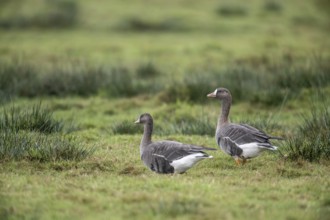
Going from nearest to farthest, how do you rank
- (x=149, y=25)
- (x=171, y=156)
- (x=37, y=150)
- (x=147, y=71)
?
(x=171, y=156), (x=37, y=150), (x=147, y=71), (x=149, y=25)

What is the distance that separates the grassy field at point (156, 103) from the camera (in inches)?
299

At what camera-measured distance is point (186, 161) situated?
8.61 meters

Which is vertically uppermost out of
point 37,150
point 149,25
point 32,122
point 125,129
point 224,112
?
point 224,112

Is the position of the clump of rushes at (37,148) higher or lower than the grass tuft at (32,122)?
higher

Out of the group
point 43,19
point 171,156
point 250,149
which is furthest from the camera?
point 43,19

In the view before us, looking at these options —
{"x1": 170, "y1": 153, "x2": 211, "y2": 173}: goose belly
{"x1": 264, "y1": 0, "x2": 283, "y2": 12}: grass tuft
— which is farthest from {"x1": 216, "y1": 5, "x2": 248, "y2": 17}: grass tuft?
{"x1": 170, "y1": 153, "x2": 211, "y2": 173}: goose belly

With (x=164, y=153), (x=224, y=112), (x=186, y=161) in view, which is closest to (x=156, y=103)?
(x=224, y=112)

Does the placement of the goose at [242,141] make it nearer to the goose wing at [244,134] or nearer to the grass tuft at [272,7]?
the goose wing at [244,134]

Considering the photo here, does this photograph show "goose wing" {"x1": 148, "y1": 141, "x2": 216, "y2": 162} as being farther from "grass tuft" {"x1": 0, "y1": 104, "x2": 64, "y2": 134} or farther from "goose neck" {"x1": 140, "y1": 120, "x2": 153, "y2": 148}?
"grass tuft" {"x1": 0, "y1": 104, "x2": 64, "y2": 134}

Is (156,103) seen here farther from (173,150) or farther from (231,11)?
(231,11)

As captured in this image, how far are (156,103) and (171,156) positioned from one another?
7.47 metres

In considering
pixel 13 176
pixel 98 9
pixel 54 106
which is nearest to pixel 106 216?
pixel 13 176

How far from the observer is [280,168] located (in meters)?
9.12

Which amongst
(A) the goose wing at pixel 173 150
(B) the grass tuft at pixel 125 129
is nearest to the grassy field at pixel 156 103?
(B) the grass tuft at pixel 125 129
